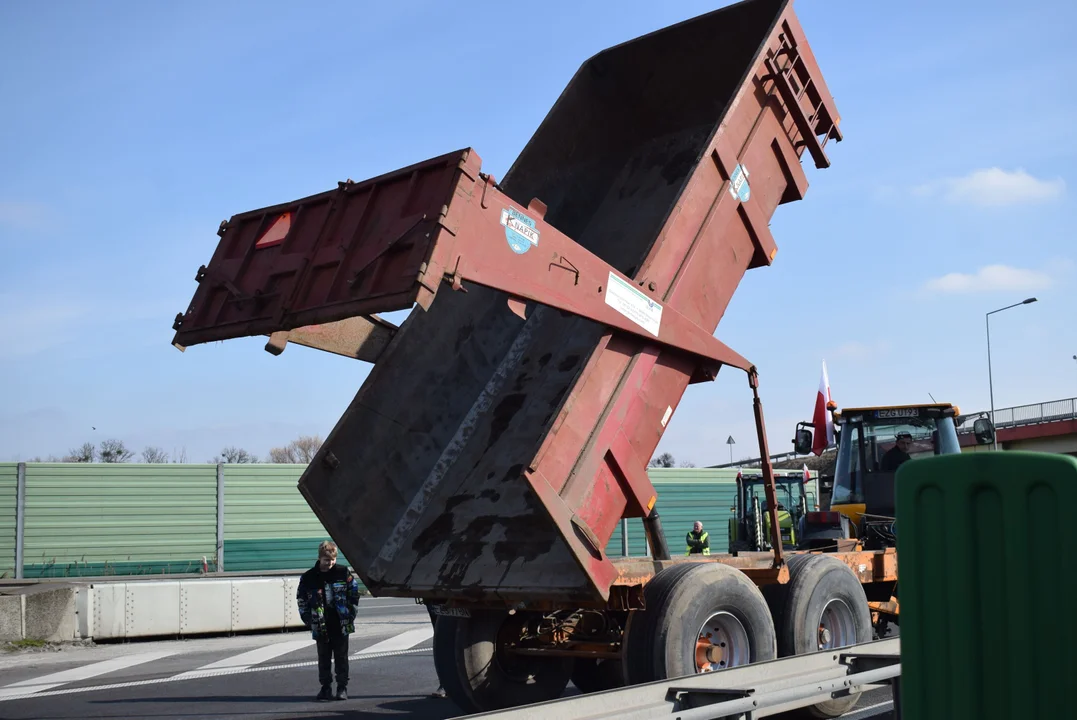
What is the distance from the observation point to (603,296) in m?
6.53

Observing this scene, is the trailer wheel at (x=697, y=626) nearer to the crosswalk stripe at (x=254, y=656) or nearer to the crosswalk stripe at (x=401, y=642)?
the crosswalk stripe at (x=254, y=656)

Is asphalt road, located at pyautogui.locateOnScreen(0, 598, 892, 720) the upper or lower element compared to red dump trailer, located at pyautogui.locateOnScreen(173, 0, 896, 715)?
lower

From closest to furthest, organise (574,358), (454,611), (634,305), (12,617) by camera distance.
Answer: (634,305) → (454,611) → (574,358) → (12,617)

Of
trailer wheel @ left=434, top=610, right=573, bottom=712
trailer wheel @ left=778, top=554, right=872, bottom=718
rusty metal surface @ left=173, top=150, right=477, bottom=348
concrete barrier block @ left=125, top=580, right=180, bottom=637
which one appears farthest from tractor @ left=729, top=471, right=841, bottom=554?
rusty metal surface @ left=173, top=150, right=477, bottom=348

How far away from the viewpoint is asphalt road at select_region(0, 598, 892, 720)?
8906mm

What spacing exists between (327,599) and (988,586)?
27.6 feet

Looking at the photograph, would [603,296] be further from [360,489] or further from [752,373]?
[360,489]

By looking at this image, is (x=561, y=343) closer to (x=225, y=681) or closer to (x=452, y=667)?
(x=452, y=667)

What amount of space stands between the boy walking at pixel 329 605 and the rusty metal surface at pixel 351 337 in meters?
2.69

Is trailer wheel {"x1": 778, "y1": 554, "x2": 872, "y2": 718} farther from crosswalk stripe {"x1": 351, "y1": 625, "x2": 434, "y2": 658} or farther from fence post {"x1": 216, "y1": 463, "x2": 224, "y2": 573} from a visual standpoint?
fence post {"x1": 216, "y1": 463, "x2": 224, "y2": 573}

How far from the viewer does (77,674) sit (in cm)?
1147

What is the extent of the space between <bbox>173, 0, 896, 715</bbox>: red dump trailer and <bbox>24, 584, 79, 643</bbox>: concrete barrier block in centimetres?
850

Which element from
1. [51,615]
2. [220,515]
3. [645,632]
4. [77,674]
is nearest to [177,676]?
[77,674]

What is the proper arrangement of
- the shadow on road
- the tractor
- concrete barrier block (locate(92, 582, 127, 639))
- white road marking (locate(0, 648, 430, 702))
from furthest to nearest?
the tractor → concrete barrier block (locate(92, 582, 127, 639)) → white road marking (locate(0, 648, 430, 702)) → the shadow on road
